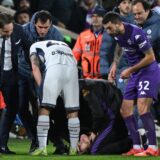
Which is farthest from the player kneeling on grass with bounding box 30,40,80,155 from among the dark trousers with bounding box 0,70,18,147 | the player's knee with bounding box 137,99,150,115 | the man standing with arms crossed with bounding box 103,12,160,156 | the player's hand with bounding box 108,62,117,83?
the player's hand with bounding box 108,62,117,83

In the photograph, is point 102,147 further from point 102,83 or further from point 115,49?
point 115,49

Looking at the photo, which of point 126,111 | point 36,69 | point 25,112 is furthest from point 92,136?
point 36,69

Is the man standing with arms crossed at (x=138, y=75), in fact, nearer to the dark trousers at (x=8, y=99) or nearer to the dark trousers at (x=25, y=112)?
the dark trousers at (x=25, y=112)

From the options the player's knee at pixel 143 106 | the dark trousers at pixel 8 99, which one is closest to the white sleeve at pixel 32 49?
the dark trousers at pixel 8 99

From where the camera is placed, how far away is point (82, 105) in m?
13.5

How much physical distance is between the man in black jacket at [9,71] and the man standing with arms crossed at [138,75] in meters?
1.33

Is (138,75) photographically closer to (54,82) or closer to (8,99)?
(54,82)

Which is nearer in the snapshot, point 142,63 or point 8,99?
point 142,63

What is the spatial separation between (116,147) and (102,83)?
36.2 inches

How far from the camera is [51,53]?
12.9 metres

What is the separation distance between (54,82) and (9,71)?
0.87m

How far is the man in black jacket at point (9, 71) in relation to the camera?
1322cm

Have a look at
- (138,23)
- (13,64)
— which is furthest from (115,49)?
(13,64)

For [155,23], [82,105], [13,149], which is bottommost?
[13,149]
